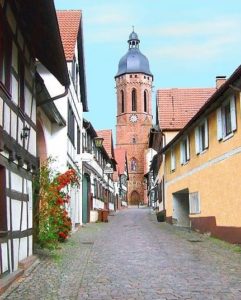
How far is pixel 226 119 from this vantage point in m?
17.6

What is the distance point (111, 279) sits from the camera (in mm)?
Result: 10242

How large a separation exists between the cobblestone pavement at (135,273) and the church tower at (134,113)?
8077 centimetres

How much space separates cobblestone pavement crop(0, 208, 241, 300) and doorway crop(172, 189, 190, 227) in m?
11.5

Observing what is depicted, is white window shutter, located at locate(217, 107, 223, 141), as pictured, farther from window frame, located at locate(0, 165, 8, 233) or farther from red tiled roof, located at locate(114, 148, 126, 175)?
red tiled roof, located at locate(114, 148, 126, 175)

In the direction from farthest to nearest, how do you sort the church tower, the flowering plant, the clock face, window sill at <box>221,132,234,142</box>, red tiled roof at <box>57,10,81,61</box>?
the clock face < the church tower < red tiled roof at <box>57,10,81,61</box> < window sill at <box>221,132,234,142</box> < the flowering plant

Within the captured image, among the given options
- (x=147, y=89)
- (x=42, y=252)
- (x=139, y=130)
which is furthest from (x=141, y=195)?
(x=42, y=252)

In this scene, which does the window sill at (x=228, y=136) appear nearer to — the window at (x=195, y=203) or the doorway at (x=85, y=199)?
the window at (x=195, y=203)

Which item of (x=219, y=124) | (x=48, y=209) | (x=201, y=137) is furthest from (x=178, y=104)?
(x=48, y=209)

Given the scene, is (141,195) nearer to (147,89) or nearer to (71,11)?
(147,89)

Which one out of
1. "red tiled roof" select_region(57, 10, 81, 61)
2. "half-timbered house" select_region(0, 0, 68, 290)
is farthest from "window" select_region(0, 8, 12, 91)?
"red tiled roof" select_region(57, 10, 81, 61)

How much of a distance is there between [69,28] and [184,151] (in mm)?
7783

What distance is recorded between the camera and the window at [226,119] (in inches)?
638

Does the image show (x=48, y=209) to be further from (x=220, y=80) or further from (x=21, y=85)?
(x=220, y=80)

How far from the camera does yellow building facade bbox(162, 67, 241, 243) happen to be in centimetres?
1606
